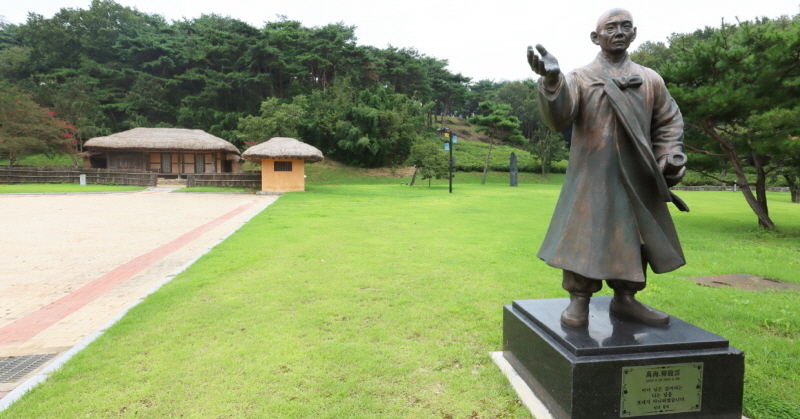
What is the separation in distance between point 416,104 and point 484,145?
11126 mm

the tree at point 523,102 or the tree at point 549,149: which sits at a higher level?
the tree at point 523,102

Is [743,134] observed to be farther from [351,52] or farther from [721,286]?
[351,52]

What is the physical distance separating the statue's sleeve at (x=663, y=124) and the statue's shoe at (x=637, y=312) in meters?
0.84

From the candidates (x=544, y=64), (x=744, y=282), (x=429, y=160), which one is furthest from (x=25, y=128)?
(x=744, y=282)

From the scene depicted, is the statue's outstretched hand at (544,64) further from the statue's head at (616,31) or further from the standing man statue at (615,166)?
the statue's head at (616,31)

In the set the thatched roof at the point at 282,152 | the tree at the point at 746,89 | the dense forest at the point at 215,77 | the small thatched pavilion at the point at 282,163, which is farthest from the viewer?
the dense forest at the point at 215,77

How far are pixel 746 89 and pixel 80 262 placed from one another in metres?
11.5

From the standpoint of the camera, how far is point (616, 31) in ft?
7.40

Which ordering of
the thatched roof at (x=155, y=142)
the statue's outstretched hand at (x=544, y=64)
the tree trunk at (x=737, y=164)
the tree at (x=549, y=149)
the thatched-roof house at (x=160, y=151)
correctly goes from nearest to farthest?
1. the statue's outstretched hand at (x=544, y=64)
2. the tree trunk at (x=737, y=164)
3. the thatched roof at (x=155, y=142)
4. the thatched-roof house at (x=160, y=151)
5. the tree at (x=549, y=149)

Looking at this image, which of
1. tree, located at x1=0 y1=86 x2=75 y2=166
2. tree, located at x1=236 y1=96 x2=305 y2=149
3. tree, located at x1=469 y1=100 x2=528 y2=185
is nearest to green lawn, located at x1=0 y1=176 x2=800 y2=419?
tree, located at x1=469 y1=100 x2=528 y2=185

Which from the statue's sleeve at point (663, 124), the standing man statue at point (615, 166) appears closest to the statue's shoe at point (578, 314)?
the standing man statue at point (615, 166)

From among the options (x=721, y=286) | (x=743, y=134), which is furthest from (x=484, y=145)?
(x=721, y=286)

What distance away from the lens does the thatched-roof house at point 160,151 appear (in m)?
27.3

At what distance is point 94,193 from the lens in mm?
19891
